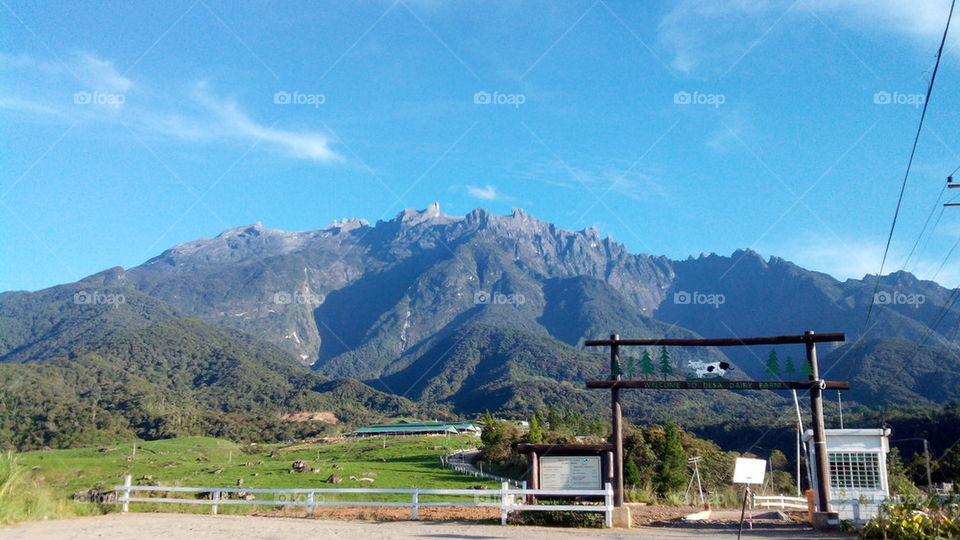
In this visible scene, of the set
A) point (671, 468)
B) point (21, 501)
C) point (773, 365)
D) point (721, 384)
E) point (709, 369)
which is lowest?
point (671, 468)

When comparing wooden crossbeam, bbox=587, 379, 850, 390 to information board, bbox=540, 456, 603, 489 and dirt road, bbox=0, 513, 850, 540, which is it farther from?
dirt road, bbox=0, 513, 850, 540

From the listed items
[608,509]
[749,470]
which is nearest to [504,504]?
[608,509]

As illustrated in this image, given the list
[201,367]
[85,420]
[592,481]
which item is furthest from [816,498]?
[201,367]

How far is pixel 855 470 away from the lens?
19.7m

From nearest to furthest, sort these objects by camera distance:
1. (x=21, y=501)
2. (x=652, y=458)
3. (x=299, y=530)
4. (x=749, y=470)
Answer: (x=749, y=470) → (x=299, y=530) → (x=21, y=501) → (x=652, y=458)

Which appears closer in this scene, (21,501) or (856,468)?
(21,501)

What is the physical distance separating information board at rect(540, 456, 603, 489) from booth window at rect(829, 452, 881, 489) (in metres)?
7.04

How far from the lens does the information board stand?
59.4 ft

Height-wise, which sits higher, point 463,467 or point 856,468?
point 856,468

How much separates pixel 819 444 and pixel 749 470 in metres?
7.30

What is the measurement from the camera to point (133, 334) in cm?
17312

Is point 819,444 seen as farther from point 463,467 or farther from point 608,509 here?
point 463,467

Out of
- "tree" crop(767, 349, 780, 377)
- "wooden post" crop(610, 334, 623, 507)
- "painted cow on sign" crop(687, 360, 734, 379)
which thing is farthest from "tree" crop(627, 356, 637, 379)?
"tree" crop(767, 349, 780, 377)

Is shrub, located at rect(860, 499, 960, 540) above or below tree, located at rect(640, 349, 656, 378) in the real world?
below
